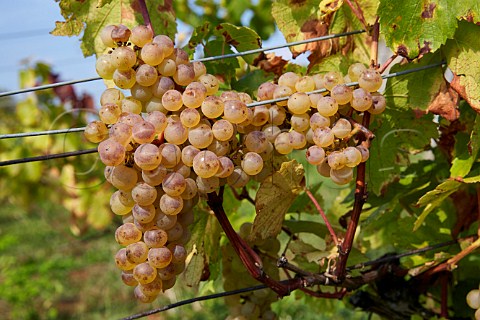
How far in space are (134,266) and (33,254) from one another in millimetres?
4406

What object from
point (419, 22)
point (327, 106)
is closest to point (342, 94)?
point (327, 106)

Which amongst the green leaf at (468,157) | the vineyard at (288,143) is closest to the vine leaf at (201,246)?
the vineyard at (288,143)

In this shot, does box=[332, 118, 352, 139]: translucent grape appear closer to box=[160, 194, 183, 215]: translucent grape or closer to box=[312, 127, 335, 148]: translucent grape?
box=[312, 127, 335, 148]: translucent grape

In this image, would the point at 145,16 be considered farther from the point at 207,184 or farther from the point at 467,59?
the point at 467,59

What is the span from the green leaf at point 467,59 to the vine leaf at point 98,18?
1.30ft

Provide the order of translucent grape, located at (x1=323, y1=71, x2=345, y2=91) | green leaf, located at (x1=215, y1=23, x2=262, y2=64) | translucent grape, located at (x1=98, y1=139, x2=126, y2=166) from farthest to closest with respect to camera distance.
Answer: green leaf, located at (x1=215, y1=23, x2=262, y2=64) → translucent grape, located at (x1=323, y1=71, x2=345, y2=91) → translucent grape, located at (x1=98, y1=139, x2=126, y2=166)

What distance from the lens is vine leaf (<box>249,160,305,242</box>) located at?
0.75 meters

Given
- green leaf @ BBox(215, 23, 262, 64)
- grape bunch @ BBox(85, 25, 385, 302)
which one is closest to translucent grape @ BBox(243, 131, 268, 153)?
grape bunch @ BBox(85, 25, 385, 302)

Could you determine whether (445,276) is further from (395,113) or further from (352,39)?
(352,39)

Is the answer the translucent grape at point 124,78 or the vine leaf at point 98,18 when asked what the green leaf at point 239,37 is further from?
the translucent grape at point 124,78

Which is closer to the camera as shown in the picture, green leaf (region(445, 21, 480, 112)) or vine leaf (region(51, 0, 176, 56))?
green leaf (region(445, 21, 480, 112))

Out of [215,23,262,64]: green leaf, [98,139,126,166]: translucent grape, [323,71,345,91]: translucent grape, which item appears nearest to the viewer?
[98,139,126,166]: translucent grape

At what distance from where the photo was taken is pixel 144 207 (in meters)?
0.69

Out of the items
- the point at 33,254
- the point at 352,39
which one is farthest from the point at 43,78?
the point at 352,39
